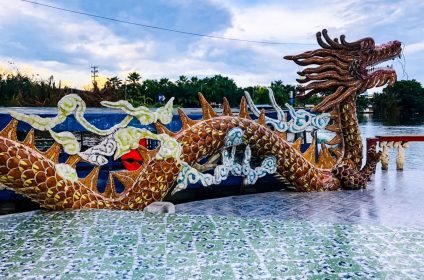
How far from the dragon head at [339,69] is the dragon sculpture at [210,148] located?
2 cm

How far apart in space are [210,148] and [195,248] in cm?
231

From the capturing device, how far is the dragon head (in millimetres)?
7199

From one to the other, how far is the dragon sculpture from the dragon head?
2cm

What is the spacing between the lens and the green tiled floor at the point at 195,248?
332 cm

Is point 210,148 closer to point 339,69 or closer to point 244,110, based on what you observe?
point 244,110

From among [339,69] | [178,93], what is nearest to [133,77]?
[178,93]

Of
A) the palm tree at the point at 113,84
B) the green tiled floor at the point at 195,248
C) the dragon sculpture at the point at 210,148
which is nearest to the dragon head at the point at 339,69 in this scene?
the dragon sculpture at the point at 210,148

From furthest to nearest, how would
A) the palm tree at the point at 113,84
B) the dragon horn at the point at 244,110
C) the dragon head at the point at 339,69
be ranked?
1. the palm tree at the point at 113,84
2. the dragon head at the point at 339,69
3. the dragon horn at the point at 244,110

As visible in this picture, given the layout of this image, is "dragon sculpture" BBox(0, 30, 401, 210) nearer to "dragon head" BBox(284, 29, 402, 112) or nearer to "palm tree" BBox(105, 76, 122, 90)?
"dragon head" BBox(284, 29, 402, 112)

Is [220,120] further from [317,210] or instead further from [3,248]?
[3,248]

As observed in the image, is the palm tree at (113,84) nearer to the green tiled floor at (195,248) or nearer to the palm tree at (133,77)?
the palm tree at (133,77)

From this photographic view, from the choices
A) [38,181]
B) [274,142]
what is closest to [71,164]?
[38,181]

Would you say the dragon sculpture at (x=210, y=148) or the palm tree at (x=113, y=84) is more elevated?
the palm tree at (x=113, y=84)

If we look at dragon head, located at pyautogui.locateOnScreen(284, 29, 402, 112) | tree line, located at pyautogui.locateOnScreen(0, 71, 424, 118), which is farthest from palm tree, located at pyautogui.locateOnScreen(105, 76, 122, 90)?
dragon head, located at pyautogui.locateOnScreen(284, 29, 402, 112)
